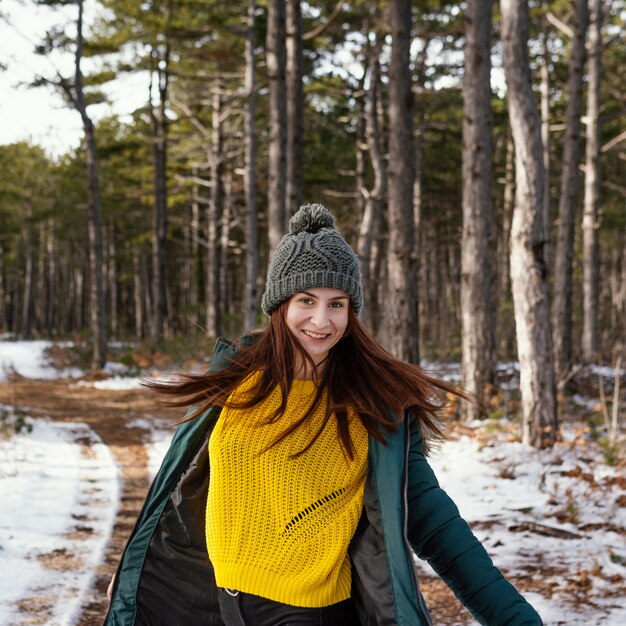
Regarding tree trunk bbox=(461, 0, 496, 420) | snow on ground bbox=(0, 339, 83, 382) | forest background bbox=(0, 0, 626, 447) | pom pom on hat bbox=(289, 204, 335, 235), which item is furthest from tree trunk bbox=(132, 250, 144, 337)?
pom pom on hat bbox=(289, 204, 335, 235)

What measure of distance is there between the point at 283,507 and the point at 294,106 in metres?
12.6

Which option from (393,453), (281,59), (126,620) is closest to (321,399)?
(393,453)

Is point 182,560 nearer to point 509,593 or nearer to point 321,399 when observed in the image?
point 321,399

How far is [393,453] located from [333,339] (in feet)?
1.43

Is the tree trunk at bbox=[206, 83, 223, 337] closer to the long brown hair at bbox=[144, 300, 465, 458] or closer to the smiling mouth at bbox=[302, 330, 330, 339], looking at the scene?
the long brown hair at bbox=[144, 300, 465, 458]

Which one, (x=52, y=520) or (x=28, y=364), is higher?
(x=52, y=520)

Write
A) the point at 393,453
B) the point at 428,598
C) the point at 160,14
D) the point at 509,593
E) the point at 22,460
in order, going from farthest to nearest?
the point at 160,14 < the point at 22,460 < the point at 428,598 < the point at 393,453 < the point at 509,593

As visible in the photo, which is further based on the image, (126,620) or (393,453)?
(126,620)

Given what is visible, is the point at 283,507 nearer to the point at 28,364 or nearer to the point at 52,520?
the point at 52,520

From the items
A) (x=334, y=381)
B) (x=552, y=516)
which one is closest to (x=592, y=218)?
(x=552, y=516)

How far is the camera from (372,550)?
2.07 meters

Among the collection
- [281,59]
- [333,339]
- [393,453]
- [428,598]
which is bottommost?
[428,598]

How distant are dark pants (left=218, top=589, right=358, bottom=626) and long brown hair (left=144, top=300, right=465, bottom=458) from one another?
1.48 ft

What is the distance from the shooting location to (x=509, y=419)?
10320mm
